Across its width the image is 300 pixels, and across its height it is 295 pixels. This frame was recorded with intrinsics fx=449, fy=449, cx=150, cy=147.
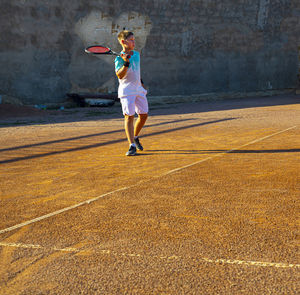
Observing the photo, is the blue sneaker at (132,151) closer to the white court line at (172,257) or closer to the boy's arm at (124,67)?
the boy's arm at (124,67)

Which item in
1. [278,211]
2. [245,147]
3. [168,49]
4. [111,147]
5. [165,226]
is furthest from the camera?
[168,49]

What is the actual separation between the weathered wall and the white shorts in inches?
420

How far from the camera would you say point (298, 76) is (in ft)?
71.0

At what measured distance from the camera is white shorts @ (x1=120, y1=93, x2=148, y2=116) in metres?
5.87

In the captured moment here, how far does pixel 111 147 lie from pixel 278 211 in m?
4.00

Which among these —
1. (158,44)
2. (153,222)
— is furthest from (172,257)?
(158,44)

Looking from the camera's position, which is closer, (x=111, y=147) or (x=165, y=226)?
(x=165, y=226)

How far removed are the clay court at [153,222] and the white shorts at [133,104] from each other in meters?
0.59

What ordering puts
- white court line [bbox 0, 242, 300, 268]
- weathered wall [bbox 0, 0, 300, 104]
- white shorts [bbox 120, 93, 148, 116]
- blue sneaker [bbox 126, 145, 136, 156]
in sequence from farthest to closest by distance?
weathered wall [bbox 0, 0, 300, 104], white shorts [bbox 120, 93, 148, 116], blue sneaker [bbox 126, 145, 136, 156], white court line [bbox 0, 242, 300, 268]

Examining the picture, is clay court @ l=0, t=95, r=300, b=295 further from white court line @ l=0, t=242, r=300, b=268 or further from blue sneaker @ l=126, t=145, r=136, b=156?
blue sneaker @ l=126, t=145, r=136, b=156

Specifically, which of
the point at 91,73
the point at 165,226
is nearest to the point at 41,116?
the point at 91,73

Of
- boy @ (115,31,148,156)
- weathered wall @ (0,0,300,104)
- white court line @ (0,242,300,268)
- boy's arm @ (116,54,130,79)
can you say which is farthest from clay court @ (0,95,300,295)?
weathered wall @ (0,0,300,104)

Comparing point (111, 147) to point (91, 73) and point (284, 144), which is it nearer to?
point (284, 144)

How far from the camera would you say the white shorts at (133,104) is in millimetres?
5871
